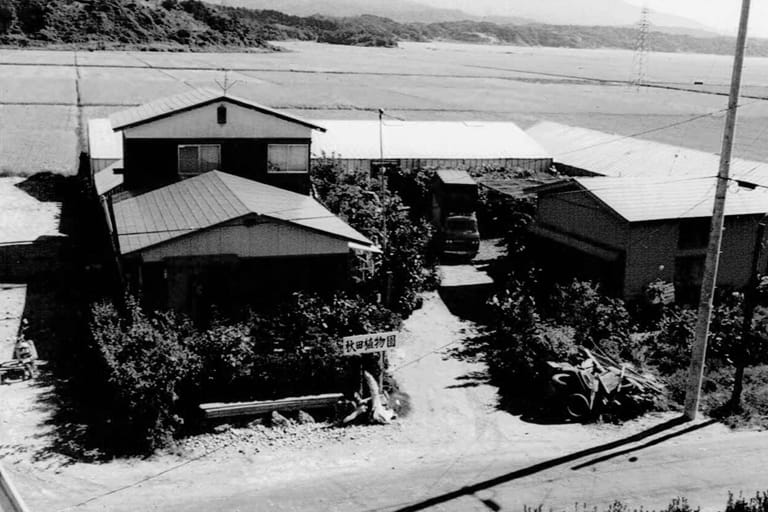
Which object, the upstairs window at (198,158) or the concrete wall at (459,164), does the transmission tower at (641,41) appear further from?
the upstairs window at (198,158)

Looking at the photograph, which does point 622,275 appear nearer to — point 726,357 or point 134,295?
point 726,357

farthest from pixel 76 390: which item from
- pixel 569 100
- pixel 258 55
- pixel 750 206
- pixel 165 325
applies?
pixel 258 55

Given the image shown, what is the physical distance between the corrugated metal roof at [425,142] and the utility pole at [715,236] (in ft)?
79.5

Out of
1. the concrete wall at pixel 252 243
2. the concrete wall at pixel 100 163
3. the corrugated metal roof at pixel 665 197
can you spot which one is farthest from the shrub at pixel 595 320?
the concrete wall at pixel 100 163

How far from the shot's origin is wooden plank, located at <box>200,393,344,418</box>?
16.7 m

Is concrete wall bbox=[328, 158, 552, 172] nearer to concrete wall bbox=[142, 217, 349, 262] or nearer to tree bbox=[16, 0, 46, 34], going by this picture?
concrete wall bbox=[142, 217, 349, 262]

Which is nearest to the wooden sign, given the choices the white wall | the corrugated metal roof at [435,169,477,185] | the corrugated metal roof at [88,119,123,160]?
the white wall

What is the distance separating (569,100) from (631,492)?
82007 millimetres

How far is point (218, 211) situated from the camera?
20547 mm

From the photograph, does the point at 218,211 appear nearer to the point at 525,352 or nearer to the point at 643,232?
the point at 525,352

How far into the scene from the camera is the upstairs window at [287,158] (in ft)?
83.6

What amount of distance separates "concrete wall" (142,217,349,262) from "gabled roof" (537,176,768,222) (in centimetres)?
845

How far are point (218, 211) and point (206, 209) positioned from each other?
598mm

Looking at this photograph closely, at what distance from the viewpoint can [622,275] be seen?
23.3m
